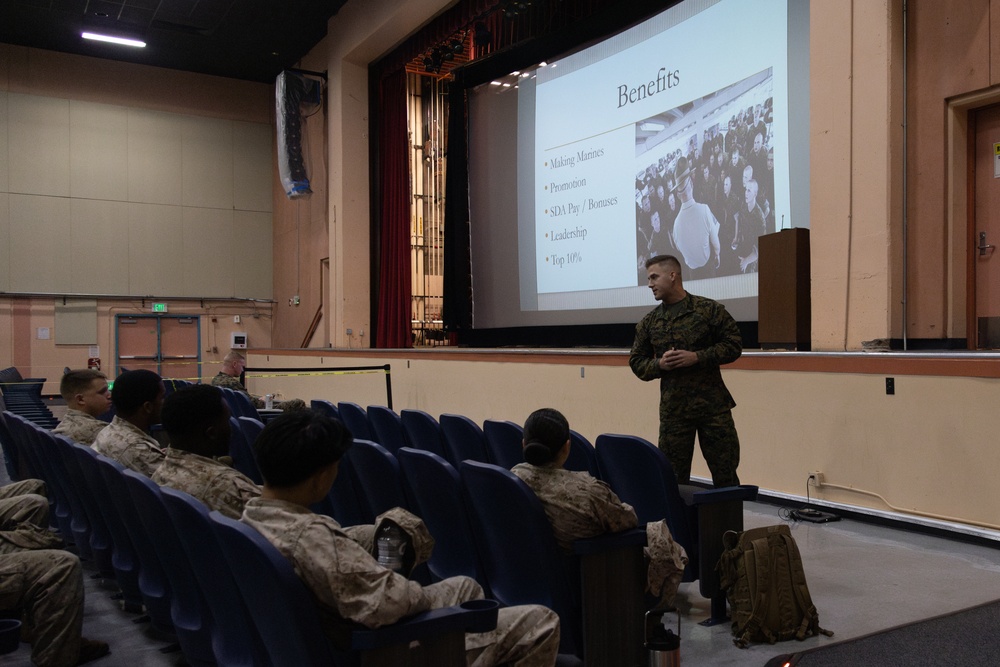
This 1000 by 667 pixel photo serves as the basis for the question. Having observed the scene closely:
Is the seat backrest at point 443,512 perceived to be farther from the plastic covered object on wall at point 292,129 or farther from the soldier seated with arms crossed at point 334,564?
the plastic covered object on wall at point 292,129

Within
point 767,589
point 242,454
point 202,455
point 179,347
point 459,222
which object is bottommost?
point 767,589

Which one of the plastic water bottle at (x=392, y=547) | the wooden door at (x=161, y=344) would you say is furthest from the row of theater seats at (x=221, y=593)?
the wooden door at (x=161, y=344)

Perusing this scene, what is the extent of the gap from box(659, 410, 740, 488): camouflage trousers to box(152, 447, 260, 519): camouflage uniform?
2.06 meters

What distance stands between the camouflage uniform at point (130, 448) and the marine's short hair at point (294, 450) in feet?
4.52

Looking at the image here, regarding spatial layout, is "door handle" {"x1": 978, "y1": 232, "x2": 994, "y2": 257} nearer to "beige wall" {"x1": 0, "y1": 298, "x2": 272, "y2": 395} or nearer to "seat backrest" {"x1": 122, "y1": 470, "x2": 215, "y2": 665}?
"seat backrest" {"x1": 122, "y1": 470, "x2": 215, "y2": 665}

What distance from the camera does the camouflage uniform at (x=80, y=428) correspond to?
3.57m

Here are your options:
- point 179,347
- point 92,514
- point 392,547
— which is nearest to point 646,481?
point 392,547

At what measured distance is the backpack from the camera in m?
2.54

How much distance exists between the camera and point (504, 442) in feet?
12.0

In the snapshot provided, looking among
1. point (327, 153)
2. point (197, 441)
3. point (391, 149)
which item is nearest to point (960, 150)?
point (197, 441)

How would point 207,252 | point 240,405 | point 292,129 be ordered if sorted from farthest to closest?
point 207,252
point 292,129
point 240,405

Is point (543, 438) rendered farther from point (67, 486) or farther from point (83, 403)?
point (83, 403)

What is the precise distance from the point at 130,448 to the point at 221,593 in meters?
1.28

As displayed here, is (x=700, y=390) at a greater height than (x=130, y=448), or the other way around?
(x=700, y=390)
